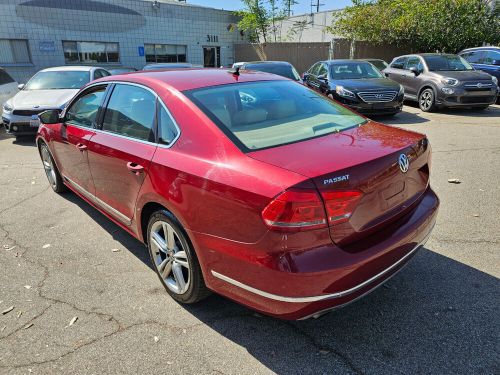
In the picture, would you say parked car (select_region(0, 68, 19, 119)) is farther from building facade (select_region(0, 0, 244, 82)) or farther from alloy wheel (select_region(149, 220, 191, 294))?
alloy wheel (select_region(149, 220, 191, 294))

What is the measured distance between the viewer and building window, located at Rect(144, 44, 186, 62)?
23078 millimetres

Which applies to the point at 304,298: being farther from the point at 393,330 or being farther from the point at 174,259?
the point at 174,259

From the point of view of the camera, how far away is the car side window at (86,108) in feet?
12.5

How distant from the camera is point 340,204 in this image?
83.1 inches

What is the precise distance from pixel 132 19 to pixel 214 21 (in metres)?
6.19

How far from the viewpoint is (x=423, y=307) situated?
281 cm

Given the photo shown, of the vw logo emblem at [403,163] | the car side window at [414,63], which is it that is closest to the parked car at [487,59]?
the car side window at [414,63]

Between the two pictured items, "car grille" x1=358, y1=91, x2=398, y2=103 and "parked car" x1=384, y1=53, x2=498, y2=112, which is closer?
"car grille" x1=358, y1=91, x2=398, y2=103

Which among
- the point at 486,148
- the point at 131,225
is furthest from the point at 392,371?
the point at 486,148

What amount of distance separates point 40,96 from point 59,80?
0.97 meters

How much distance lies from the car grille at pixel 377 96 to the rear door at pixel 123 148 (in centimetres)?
729

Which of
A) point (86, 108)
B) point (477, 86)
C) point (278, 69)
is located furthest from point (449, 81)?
point (86, 108)

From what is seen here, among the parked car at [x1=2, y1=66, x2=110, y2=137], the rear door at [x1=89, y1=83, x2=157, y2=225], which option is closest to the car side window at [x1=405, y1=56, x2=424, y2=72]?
the parked car at [x1=2, y1=66, x2=110, y2=137]

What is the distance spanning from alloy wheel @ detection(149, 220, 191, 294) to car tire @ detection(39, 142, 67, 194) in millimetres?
2817
